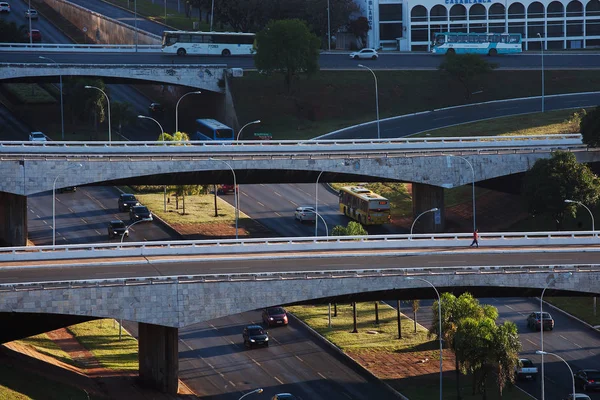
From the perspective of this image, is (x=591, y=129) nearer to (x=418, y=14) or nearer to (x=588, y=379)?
(x=588, y=379)

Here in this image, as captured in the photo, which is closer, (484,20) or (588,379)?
(588,379)

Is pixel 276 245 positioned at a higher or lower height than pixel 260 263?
higher

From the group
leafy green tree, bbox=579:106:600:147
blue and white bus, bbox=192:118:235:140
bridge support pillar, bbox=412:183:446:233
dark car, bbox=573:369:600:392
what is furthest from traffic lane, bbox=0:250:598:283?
blue and white bus, bbox=192:118:235:140

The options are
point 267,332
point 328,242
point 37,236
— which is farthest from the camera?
point 37,236

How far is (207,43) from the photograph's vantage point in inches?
6885

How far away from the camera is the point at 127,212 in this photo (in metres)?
130

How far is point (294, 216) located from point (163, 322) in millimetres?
47458

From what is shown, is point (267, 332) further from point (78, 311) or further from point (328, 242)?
point (78, 311)

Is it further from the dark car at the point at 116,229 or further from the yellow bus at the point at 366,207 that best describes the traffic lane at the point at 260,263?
the dark car at the point at 116,229

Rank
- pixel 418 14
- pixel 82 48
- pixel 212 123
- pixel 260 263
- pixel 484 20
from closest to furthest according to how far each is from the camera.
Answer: pixel 260 263 < pixel 212 123 < pixel 82 48 < pixel 418 14 < pixel 484 20

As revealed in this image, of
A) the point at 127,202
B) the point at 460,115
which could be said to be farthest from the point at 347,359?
the point at 460,115

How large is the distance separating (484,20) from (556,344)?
107m

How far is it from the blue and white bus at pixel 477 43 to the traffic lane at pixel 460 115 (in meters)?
18.8

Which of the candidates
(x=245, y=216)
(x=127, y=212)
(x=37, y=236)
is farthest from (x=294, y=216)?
(x=37, y=236)
